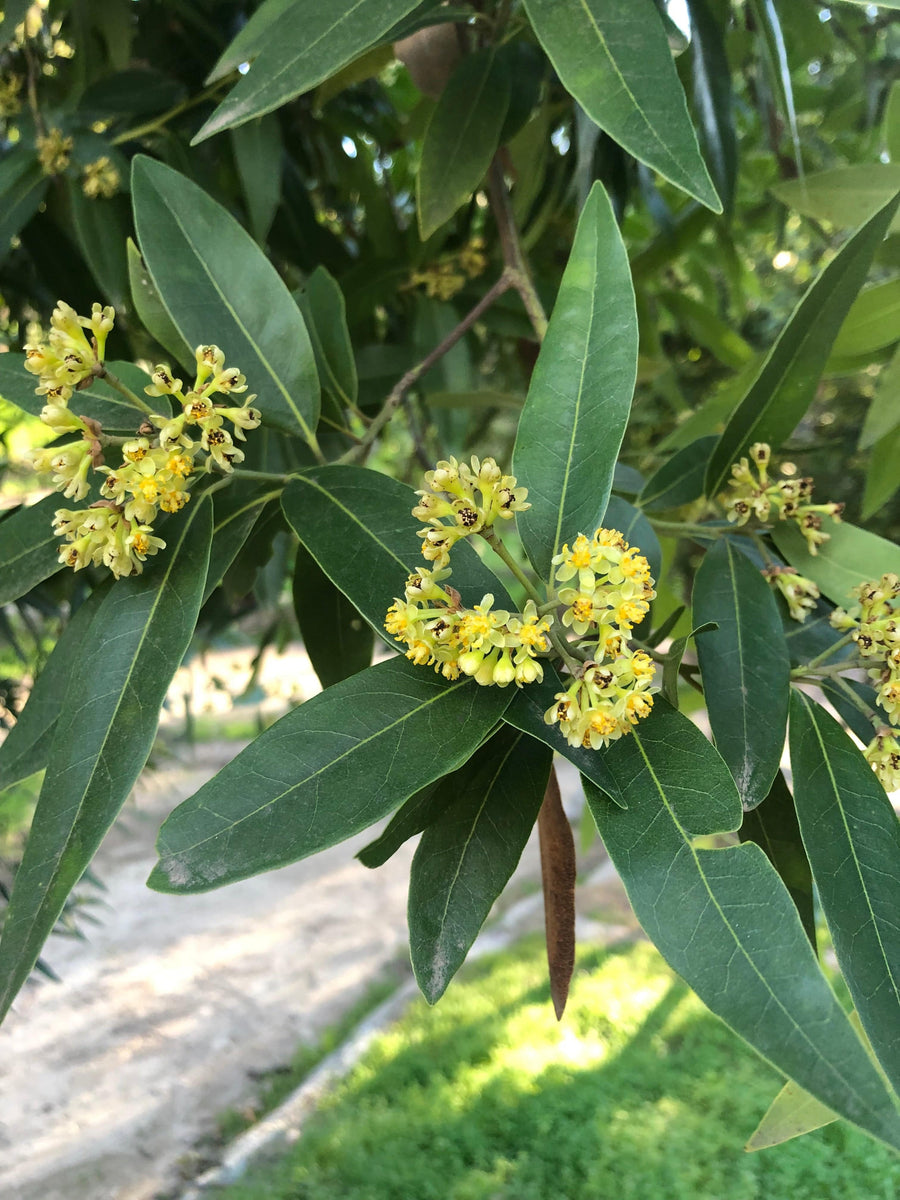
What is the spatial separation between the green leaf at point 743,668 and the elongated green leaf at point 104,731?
25 cm

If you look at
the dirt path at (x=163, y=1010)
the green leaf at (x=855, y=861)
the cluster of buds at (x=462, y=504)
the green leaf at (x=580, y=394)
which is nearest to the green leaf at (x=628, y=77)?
the green leaf at (x=580, y=394)

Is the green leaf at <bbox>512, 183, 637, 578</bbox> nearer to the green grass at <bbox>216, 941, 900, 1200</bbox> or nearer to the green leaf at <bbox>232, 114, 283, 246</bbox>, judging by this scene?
the green leaf at <bbox>232, 114, 283, 246</bbox>

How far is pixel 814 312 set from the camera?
48 cm

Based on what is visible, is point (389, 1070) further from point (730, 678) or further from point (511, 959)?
point (730, 678)

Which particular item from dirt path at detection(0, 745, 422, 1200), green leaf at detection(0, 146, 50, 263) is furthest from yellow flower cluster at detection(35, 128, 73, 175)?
dirt path at detection(0, 745, 422, 1200)

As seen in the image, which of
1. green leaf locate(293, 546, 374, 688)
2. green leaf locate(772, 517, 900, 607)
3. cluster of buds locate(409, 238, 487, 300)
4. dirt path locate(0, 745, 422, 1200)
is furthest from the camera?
dirt path locate(0, 745, 422, 1200)

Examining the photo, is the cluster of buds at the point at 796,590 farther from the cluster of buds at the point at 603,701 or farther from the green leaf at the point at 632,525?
the cluster of buds at the point at 603,701

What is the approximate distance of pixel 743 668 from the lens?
1.51ft

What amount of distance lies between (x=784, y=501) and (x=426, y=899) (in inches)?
11.7

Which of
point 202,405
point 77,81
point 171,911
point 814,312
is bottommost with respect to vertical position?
point 171,911

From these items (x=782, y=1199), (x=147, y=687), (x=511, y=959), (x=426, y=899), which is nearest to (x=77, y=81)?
(x=147, y=687)

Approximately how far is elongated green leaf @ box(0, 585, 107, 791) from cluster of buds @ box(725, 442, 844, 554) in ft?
1.17

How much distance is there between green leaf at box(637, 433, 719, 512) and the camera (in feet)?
2.04

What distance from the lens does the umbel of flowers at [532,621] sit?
361 millimetres
